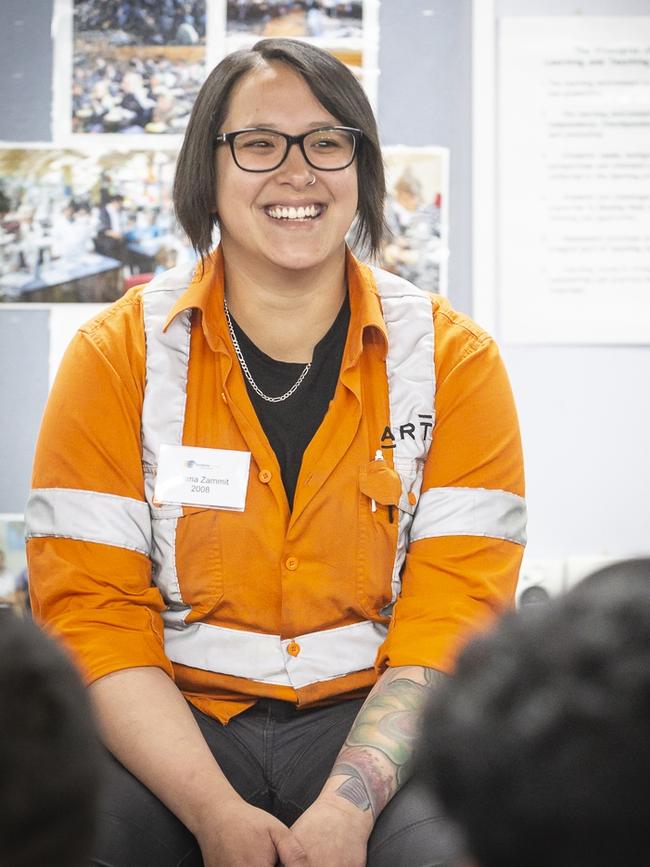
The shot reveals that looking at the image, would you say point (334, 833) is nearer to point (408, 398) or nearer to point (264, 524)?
point (264, 524)

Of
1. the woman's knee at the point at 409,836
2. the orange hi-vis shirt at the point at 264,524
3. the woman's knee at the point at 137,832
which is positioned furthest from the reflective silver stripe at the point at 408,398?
the woman's knee at the point at 137,832

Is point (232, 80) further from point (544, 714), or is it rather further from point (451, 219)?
point (544, 714)

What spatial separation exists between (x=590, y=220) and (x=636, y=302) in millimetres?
203

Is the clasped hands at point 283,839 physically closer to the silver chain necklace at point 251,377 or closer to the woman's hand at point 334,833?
the woman's hand at point 334,833

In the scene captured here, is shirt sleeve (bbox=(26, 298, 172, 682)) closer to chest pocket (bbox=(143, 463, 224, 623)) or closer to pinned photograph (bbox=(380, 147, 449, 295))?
chest pocket (bbox=(143, 463, 224, 623))

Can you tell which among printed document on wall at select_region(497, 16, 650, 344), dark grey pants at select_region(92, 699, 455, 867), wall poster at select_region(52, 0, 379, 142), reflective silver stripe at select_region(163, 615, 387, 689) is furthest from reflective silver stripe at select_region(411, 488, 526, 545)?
wall poster at select_region(52, 0, 379, 142)

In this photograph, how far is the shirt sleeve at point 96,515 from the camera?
1515 mm

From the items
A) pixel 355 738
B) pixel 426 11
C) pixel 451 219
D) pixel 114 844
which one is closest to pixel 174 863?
pixel 114 844

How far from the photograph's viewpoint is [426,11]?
2342 millimetres

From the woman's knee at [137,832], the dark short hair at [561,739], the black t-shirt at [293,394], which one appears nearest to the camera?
the dark short hair at [561,739]

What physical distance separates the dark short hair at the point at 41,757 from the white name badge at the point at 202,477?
3.43 feet

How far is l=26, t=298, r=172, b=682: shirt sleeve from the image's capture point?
151 cm

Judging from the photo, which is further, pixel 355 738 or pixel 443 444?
pixel 443 444

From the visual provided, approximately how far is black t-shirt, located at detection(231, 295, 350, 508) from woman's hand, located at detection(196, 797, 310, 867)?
18.3 inches
